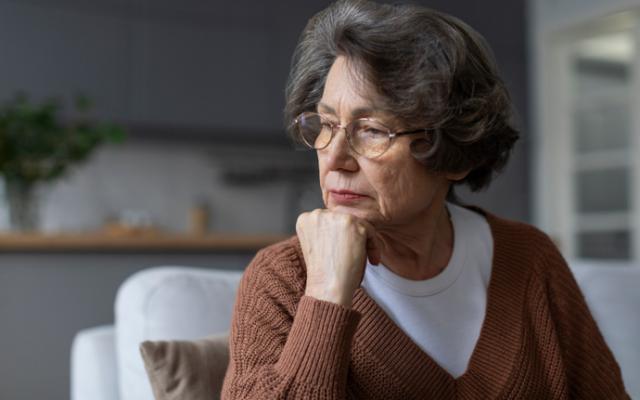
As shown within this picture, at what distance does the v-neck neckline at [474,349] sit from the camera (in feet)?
4.33

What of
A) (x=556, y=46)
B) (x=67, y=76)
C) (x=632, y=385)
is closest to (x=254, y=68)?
(x=67, y=76)

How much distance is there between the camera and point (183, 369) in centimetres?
141

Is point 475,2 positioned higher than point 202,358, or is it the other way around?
point 475,2

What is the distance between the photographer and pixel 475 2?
553cm

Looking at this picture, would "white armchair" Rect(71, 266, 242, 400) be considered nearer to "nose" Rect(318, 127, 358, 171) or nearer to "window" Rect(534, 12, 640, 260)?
"nose" Rect(318, 127, 358, 171)

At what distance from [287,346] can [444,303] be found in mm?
366

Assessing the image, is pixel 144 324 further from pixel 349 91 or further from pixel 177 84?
pixel 177 84

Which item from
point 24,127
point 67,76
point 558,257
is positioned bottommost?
point 558,257

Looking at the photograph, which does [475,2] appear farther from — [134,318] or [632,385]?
[134,318]

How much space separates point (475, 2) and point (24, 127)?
10.7 feet

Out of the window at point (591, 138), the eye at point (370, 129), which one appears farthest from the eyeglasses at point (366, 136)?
the window at point (591, 138)

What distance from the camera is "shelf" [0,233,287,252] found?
2.93 metres

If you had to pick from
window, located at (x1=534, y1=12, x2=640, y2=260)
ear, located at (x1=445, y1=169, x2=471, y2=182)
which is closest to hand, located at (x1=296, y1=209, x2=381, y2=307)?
ear, located at (x1=445, y1=169, x2=471, y2=182)

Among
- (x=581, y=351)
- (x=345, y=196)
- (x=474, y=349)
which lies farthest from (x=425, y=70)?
(x=581, y=351)
